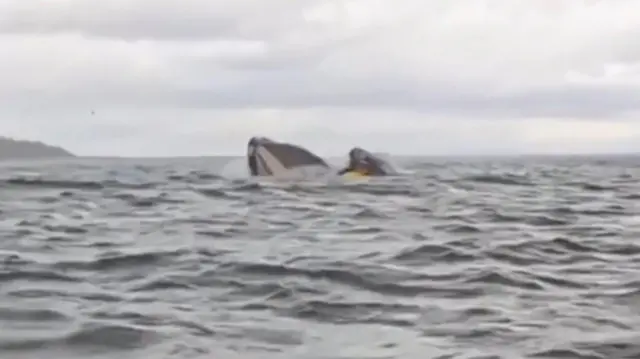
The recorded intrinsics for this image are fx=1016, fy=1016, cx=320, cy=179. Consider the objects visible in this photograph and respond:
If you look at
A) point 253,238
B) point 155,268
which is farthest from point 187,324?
point 253,238

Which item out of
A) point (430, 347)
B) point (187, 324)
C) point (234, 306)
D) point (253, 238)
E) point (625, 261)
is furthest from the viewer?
point (253, 238)

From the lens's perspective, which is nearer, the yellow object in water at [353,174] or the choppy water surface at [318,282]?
the choppy water surface at [318,282]

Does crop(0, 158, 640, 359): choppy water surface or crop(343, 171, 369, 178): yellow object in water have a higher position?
crop(343, 171, 369, 178): yellow object in water

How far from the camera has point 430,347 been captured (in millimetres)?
8328

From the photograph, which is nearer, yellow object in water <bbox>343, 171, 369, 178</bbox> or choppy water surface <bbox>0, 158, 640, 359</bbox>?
choppy water surface <bbox>0, 158, 640, 359</bbox>

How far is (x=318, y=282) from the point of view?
11.5 m

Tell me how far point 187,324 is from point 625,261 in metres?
6.94

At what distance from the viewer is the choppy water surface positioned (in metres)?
8.48

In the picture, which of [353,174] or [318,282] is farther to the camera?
[353,174]

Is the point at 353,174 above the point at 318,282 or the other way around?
above

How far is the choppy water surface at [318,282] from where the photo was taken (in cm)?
848

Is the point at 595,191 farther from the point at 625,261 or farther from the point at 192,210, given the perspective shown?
the point at 625,261

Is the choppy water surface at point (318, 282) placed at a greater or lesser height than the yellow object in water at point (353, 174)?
lesser

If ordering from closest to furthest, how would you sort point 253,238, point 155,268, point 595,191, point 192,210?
point 155,268
point 253,238
point 192,210
point 595,191
